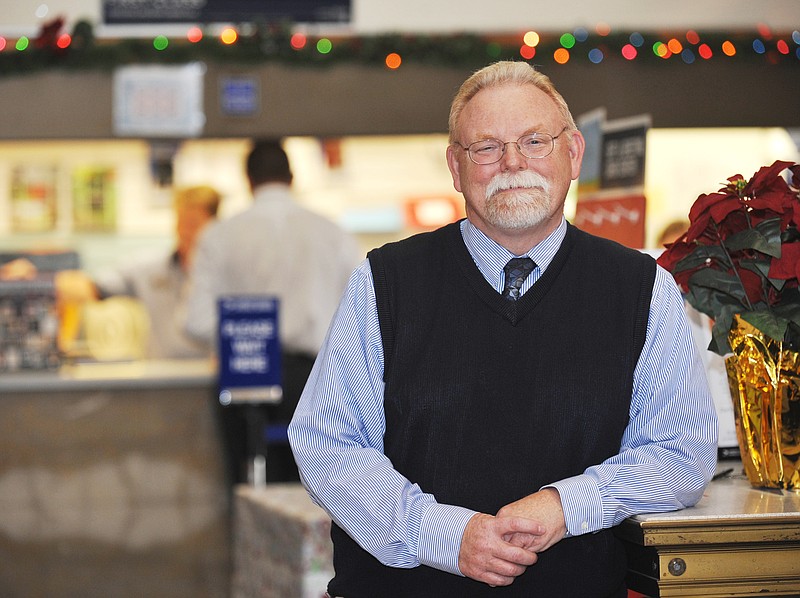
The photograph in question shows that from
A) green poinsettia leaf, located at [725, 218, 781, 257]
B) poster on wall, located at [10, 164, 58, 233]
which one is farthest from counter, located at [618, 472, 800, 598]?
poster on wall, located at [10, 164, 58, 233]

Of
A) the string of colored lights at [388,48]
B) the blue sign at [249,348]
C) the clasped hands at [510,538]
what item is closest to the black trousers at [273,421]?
the blue sign at [249,348]

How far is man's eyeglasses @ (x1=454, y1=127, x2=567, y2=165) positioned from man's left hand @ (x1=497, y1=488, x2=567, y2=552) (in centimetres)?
61

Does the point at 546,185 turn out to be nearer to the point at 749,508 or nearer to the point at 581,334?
the point at 581,334

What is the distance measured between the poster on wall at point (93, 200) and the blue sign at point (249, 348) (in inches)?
85.8

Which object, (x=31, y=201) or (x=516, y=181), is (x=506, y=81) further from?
(x=31, y=201)

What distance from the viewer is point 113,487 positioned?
552 cm

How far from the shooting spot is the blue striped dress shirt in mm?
2004

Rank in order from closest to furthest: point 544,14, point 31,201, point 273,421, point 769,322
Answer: point 769,322 < point 273,421 < point 544,14 < point 31,201

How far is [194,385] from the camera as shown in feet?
18.0

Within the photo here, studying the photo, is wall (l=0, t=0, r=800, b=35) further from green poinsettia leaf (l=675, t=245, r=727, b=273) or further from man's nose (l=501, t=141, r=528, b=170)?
man's nose (l=501, t=141, r=528, b=170)

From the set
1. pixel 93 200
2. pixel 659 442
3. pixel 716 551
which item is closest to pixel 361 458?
pixel 659 442

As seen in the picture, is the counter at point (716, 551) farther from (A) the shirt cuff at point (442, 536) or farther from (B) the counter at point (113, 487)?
(B) the counter at point (113, 487)

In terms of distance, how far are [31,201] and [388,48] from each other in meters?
2.34

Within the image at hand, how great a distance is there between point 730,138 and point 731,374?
4624mm
